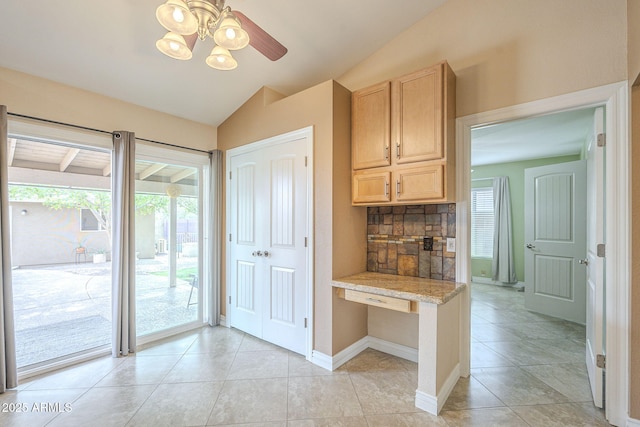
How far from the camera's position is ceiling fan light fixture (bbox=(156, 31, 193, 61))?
156 cm

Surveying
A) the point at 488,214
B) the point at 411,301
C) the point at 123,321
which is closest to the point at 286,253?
the point at 411,301

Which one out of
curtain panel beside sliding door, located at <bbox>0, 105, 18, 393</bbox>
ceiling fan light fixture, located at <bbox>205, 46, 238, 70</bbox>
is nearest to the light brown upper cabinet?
ceiling fan light fixture, located at <bbox>205, 46, 238, 70</bbox>

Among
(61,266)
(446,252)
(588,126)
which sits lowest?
(61,266)

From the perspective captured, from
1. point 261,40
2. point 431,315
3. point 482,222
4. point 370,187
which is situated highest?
point 261,40

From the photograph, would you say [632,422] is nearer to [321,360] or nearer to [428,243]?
[428,243]

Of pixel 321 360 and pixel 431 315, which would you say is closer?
pixel 431 315

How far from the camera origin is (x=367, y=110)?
2.60 meters

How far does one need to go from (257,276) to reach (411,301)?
175cm

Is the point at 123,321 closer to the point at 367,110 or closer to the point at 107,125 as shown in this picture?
the point at 107,125

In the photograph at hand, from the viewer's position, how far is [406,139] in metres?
2.35

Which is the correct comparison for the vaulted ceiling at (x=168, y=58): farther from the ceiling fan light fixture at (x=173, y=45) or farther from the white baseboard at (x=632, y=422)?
the white baseboard at (x=632, y=422)

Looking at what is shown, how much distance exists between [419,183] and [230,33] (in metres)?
1.69

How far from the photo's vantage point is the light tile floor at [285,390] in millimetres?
1896

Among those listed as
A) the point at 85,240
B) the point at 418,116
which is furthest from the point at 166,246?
the point at 418,116
